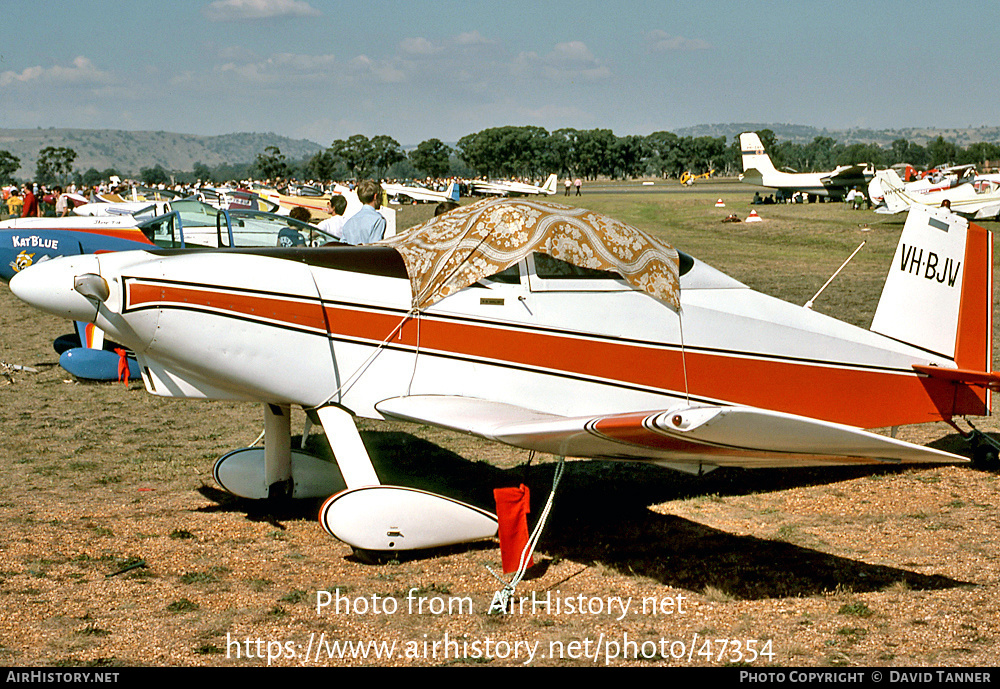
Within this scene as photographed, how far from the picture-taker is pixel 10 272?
11.5 meters

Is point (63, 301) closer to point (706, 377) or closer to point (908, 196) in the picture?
point (706, 377)

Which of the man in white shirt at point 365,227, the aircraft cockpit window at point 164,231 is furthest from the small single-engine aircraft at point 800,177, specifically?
the man in white shirt at point 365,227

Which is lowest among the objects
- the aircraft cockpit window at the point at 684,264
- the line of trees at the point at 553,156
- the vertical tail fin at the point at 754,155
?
the aircraft cockpit window at the point at 684,264

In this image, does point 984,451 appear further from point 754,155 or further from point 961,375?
point 754,155

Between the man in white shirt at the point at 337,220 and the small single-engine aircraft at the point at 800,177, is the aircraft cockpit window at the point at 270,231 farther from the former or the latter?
the small single-engine aircraft at the point at 800,177

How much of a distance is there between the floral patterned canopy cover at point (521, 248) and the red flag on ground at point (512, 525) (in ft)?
4.08

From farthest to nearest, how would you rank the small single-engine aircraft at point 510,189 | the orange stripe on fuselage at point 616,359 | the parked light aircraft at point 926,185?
the small single-engine aircraft at point 510,189
the parked light aircraft at point 926,185
the orange stripe on fuselage at point 616,359

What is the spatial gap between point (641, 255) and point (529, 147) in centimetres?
13541

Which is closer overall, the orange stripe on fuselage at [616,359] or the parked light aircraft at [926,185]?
the orange stripe on fuselage at [616,359]

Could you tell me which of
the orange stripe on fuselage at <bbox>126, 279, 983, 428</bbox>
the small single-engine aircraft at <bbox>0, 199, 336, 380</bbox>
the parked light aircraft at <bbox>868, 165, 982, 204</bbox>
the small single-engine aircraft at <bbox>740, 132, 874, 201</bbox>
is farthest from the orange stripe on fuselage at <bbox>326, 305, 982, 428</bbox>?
the small single-engine aircraft at <bbox>740, 132, 874, 201</bbox>

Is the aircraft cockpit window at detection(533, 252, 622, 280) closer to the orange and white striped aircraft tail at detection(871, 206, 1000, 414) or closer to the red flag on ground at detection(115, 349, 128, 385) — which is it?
the orange and white striped aircraft tail at detection(871, 206, 1000, 414)

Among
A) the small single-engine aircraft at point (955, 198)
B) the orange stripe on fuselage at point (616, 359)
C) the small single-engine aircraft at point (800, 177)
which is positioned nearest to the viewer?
the orange stripe on fuselage at point (616, 359)

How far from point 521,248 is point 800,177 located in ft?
150

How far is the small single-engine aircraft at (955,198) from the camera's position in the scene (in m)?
30.0
